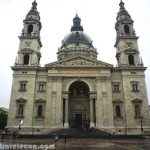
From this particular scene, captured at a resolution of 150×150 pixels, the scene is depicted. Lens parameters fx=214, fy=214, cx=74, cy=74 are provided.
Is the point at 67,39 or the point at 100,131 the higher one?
the point at 67,39

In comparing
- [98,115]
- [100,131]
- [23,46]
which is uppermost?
[23,46]

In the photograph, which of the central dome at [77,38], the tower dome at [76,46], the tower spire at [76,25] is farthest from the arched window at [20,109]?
the tower spire at [76,25]

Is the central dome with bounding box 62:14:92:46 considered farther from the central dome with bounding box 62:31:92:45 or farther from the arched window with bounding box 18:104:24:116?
the arched window with bounding box 18:104:24:116

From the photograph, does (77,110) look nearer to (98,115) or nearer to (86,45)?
(98,115)

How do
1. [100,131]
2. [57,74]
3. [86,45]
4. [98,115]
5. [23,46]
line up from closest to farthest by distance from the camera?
[100,131], [98,115], [57,74], [23,46], [86,45]

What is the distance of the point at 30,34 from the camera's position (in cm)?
4253

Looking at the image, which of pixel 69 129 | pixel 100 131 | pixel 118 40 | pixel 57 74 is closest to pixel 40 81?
pixel 57 74

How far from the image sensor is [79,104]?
135ft

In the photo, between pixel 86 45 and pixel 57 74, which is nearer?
pixel 57 74

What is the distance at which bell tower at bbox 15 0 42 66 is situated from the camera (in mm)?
40312

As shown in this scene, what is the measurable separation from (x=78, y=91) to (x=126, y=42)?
13.6m

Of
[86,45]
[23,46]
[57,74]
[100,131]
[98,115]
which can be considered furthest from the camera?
[86,45]

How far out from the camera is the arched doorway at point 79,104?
39.8m

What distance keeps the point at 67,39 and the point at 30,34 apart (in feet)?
50.4
